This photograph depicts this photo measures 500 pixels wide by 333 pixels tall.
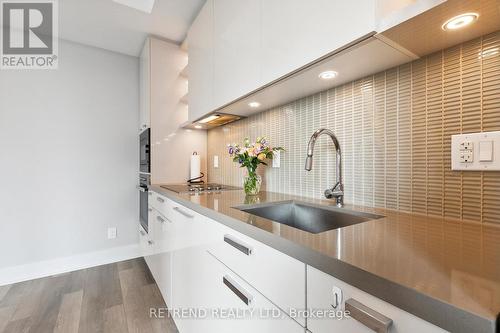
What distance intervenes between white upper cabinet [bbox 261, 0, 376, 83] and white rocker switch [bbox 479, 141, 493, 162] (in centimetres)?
50

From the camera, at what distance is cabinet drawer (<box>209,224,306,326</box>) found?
568mm

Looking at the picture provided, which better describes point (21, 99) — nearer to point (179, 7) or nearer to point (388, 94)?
point (179, 7)

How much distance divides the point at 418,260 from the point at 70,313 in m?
2.20

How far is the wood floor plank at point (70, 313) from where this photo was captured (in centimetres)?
154

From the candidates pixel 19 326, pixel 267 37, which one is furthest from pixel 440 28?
pixel 19 326

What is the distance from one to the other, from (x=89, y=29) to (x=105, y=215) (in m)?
1.86

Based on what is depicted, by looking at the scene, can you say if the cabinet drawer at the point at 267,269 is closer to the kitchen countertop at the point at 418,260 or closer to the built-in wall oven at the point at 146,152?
the kitchen countertop at the point at 418,260

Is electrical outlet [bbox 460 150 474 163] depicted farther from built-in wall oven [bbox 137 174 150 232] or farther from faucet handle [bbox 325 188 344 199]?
built-in wall oven [bbox 137 174 150 232]

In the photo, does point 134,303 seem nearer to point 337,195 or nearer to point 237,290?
point 237,290

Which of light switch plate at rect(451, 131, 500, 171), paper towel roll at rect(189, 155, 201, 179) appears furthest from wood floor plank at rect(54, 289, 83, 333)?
light switch plate at rect(451, 131, 500, 171)

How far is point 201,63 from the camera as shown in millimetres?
1785

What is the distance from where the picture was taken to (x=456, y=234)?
641 mm

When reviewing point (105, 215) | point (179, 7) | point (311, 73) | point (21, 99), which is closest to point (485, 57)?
point (311, 73)
